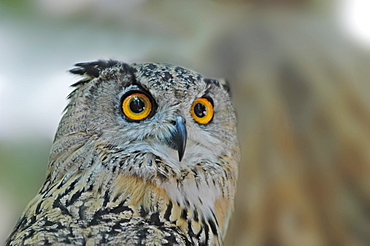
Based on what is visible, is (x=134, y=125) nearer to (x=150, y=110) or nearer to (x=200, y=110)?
(x=150, y=110)

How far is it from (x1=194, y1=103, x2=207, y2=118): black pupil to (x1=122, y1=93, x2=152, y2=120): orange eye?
19cm

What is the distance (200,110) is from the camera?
1530 mm

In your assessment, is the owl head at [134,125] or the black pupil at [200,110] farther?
the black pupil at [200,110]

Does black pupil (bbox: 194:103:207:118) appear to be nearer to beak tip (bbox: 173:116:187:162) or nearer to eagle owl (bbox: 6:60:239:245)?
eagle owl (bbox: 6:60:239:245)

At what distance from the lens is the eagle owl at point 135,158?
4.24 ft

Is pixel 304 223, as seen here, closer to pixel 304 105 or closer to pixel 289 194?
pixel 289 194

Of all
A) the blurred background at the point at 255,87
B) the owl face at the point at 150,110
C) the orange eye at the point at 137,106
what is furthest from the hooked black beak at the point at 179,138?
the blurred background at the point at 255,87

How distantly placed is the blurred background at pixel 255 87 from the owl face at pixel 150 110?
38.3 inches

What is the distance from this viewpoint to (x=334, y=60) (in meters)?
2.46

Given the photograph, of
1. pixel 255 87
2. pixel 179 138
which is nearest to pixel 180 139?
pixel 179 138

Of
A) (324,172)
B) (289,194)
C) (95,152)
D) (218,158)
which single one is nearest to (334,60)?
(324,172)

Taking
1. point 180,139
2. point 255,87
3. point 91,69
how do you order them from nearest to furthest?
1. point 180,139
2. point 91,69
3. point 255,87

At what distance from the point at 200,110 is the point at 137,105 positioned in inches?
10.1

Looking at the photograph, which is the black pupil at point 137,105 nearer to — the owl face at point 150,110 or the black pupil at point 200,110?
the owl face at point 150,110
